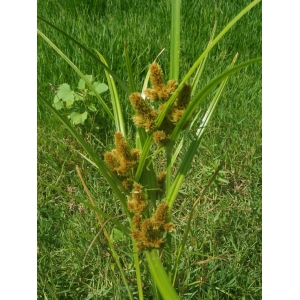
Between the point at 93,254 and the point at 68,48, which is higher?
the point at 68,48

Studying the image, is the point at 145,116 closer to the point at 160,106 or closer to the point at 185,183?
the point at 160,106

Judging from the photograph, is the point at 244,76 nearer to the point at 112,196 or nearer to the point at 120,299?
the point at 112,196

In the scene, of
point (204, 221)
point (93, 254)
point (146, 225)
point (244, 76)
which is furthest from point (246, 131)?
point (146, 225)

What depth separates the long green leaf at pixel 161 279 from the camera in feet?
2.51

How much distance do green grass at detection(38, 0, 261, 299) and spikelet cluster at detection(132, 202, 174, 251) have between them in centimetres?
7

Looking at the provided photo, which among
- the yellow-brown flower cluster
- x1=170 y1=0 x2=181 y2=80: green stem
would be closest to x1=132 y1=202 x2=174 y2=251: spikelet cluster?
the yellow-brown flower cluster

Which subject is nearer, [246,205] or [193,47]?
[246,205]

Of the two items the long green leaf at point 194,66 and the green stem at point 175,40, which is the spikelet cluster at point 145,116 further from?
the green stem at point 175,40

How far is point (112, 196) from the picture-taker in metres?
1.50

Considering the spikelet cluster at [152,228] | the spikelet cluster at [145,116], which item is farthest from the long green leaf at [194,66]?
the spikelet cluster at [152,228]

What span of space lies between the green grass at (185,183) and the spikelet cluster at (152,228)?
0.23 feet

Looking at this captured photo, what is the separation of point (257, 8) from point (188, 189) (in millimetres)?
1324

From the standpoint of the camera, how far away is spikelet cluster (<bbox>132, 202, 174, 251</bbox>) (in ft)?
2.48

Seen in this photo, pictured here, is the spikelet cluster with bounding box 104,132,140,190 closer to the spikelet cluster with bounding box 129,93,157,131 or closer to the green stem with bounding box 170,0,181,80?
the spikelet cluster with bounding box 129,93,157,131
